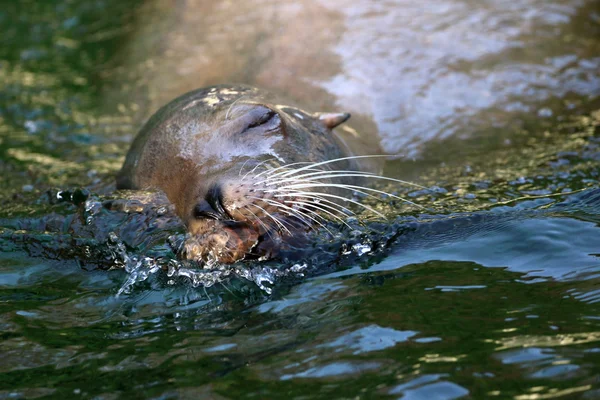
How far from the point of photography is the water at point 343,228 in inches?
110

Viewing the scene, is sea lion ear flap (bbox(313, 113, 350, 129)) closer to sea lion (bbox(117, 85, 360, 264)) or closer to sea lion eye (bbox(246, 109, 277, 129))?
sea lion (bbox(117, 85, 360, 264))

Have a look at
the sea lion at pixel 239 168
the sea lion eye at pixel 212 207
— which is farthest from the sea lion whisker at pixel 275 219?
the sea lion eye at pixel 212 207

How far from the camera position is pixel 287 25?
6641mm

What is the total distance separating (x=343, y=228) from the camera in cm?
396

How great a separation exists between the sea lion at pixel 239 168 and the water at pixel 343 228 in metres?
0.15

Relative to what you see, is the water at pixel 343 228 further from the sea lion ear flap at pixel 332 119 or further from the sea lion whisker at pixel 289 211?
the sea lion ear flap at pixel 332 119

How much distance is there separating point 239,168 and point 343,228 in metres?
0.61

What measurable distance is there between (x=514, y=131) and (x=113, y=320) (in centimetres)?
374

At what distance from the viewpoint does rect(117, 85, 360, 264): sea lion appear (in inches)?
144

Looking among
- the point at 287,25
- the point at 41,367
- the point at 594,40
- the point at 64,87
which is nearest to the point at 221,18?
the point at 287,25

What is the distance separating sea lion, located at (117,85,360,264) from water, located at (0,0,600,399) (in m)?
0.15

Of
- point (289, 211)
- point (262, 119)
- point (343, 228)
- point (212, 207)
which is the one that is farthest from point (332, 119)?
point (212, 207)

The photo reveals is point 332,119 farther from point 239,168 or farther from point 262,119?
point 239,168

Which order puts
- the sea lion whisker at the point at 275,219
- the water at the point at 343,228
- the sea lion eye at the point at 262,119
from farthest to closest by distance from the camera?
the sea lion eye at the point at 262,119 → the sea lion whisker at the point at 275,219 → the water at the point at 343,228
